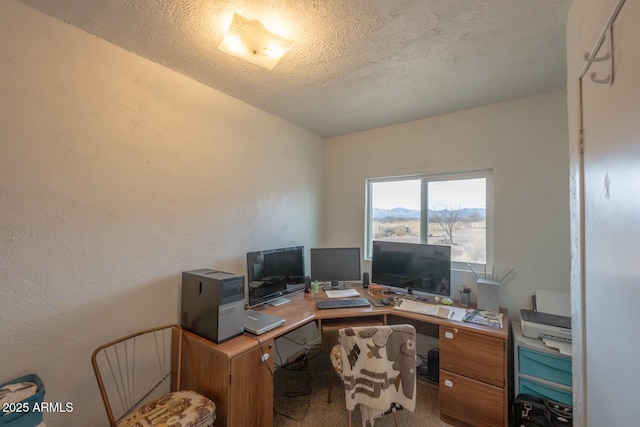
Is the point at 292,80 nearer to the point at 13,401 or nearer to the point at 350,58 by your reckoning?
the point at 350,58

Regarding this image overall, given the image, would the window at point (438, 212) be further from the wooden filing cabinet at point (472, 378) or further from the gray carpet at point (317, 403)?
the gray carpet at point (317, 403)

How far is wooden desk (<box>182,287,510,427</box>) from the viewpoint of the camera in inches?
57.9

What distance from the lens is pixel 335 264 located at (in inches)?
107

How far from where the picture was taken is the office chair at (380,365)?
1.57 m

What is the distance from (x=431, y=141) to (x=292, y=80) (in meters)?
1.58

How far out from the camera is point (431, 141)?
264 cm

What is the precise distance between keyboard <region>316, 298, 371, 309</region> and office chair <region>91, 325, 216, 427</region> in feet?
3.46

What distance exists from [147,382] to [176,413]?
0.53m

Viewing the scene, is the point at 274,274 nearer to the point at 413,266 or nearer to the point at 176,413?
the point at 176,413

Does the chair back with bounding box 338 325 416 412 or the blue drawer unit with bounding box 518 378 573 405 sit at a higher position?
the chair back with bounding box 338 325 416 412

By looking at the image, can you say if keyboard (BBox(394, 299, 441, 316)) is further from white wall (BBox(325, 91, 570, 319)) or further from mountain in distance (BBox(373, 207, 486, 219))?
mountain in distance (BBox(373, 207, 486, 219))

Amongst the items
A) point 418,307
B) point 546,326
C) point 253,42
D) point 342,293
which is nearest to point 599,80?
point 253,42

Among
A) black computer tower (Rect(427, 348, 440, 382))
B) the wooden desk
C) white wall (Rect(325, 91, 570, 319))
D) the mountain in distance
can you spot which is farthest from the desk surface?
the mountain in distance

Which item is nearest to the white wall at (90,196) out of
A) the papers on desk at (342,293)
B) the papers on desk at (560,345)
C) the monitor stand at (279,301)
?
the monitor stand at (279,301)
